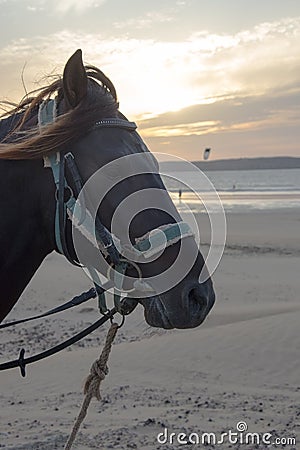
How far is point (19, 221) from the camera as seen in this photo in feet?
7.70

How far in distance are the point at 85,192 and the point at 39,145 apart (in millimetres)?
258

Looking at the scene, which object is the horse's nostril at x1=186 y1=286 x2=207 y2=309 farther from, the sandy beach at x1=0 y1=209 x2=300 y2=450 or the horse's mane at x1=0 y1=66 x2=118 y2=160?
the sandy beach at x1=0 y1=209 x2=300 y2=450

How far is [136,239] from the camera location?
2.15 m

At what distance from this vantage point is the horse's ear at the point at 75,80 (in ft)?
6.89

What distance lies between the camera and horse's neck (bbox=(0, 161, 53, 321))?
7.61ft

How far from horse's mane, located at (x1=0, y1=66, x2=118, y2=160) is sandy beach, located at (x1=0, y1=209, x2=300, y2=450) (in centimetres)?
311

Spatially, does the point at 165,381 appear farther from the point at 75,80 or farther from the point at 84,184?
the point at 75,80

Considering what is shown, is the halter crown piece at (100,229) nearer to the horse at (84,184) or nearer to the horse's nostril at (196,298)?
the horse at (84,184)

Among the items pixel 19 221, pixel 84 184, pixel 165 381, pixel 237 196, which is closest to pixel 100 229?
pixel 84 184

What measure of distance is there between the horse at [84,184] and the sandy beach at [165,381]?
2.83m

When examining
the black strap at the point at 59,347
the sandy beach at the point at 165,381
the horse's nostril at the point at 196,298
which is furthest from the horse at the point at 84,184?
the sandy beach at the point at 165,381

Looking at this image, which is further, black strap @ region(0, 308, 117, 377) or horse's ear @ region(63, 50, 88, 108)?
black strap @ region(0, 308, 117, 377)

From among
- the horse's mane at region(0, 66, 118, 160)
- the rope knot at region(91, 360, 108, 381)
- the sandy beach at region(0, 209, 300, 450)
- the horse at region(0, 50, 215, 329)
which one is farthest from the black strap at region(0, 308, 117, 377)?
the sandy beach at region(0, 209, 300, 450)

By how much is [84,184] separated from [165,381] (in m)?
4.41
